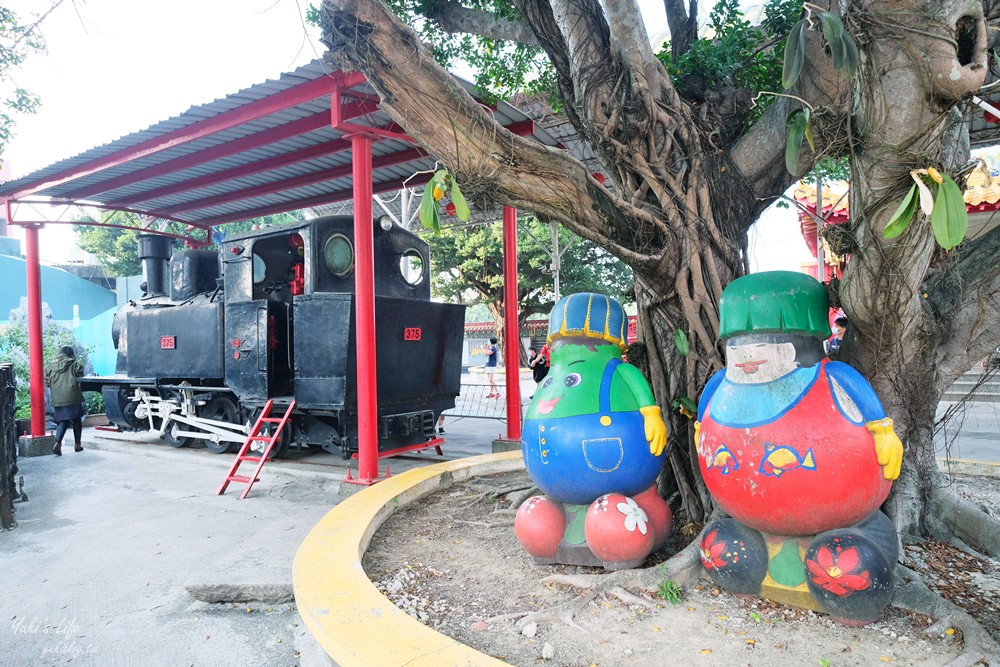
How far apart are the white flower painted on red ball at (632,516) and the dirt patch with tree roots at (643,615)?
0.63ft

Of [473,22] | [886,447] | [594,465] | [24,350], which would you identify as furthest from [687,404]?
[24,350]

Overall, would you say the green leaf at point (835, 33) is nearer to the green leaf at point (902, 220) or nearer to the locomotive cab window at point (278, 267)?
the green leaf at point (902, 220)

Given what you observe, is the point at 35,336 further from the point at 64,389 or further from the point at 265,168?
the point at 265,168

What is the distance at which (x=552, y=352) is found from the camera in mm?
3467

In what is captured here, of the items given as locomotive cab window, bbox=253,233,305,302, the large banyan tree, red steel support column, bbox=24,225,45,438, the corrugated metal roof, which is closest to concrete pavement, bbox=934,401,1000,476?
the large banyan tree

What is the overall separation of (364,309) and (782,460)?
13.2ft

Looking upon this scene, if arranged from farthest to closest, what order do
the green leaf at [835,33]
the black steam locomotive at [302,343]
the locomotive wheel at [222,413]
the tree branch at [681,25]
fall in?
the locomotive wheel at [222,413], the black steam locomotive at [302,343], the tree branch at [681,25], the green leaf at [835,33]

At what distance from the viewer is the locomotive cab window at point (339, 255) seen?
22.3ft

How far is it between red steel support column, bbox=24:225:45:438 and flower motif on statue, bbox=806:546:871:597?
9900mm

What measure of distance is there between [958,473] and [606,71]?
4.32 meters

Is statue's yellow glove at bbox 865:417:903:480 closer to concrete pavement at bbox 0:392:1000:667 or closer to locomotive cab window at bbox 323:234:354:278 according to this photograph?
concrete pavement at bbox 0:392:1000:667

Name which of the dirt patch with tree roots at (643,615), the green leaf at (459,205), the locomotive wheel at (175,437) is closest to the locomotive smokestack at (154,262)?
the locomotive wheel at (175,437)

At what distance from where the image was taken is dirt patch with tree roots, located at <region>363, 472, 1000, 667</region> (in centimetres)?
227

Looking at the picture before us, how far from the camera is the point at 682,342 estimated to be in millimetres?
3352
